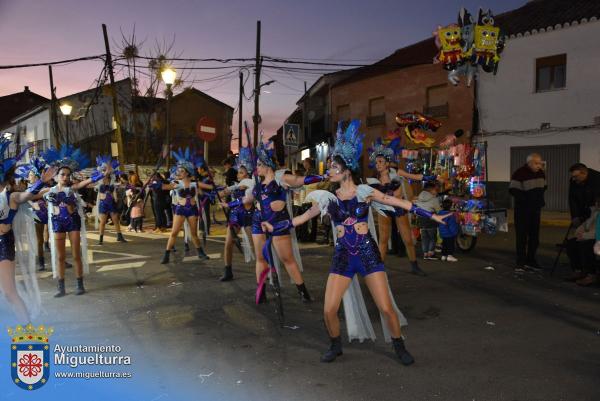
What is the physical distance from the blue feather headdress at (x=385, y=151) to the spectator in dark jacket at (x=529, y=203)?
82.5 inches

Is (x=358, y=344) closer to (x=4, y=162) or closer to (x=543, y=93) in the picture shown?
(x=4, y=162)

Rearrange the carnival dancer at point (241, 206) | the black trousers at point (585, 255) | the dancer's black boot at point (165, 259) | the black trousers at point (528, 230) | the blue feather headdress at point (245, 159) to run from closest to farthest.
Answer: the carnival dancer at point (241, 206) → the blue feather headdress at point (245, 159) → the black trousers at point (585, 255) → the black trousers at point (528, 230) → the dancer's black boot at point (165, 259)

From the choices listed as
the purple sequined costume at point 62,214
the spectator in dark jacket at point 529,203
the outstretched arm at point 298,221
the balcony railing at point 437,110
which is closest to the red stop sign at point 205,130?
the purple sequined costume at point 62,214

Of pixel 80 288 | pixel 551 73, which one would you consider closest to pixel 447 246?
pixel 80 288

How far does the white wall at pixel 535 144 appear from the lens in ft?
55.9

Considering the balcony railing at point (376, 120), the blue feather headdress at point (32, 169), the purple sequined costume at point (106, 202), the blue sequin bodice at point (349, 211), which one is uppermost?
the balcony railing at point (376, 120)

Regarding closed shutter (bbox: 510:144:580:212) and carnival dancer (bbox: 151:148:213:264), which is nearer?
carnival dancer (bbox: 151:148:213:264)

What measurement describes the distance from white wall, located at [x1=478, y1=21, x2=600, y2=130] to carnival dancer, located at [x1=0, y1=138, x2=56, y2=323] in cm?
1763

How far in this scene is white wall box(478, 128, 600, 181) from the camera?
1705 cm

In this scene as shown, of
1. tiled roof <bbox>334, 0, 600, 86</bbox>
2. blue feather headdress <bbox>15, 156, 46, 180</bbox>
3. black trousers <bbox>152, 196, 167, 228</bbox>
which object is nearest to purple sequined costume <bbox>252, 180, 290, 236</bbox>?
blue feather headdress <bbox>15, 156, 46, 180</bbox>

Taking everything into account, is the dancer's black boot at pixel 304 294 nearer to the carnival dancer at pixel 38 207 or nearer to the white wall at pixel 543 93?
the carnival dancer at pixel 38 207

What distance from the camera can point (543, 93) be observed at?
18.3 metres

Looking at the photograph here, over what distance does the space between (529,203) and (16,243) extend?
765 cm

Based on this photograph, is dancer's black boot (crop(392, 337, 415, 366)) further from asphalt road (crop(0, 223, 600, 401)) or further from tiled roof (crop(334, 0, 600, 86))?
tiled roof (crop(334, 0, 600, 86))
